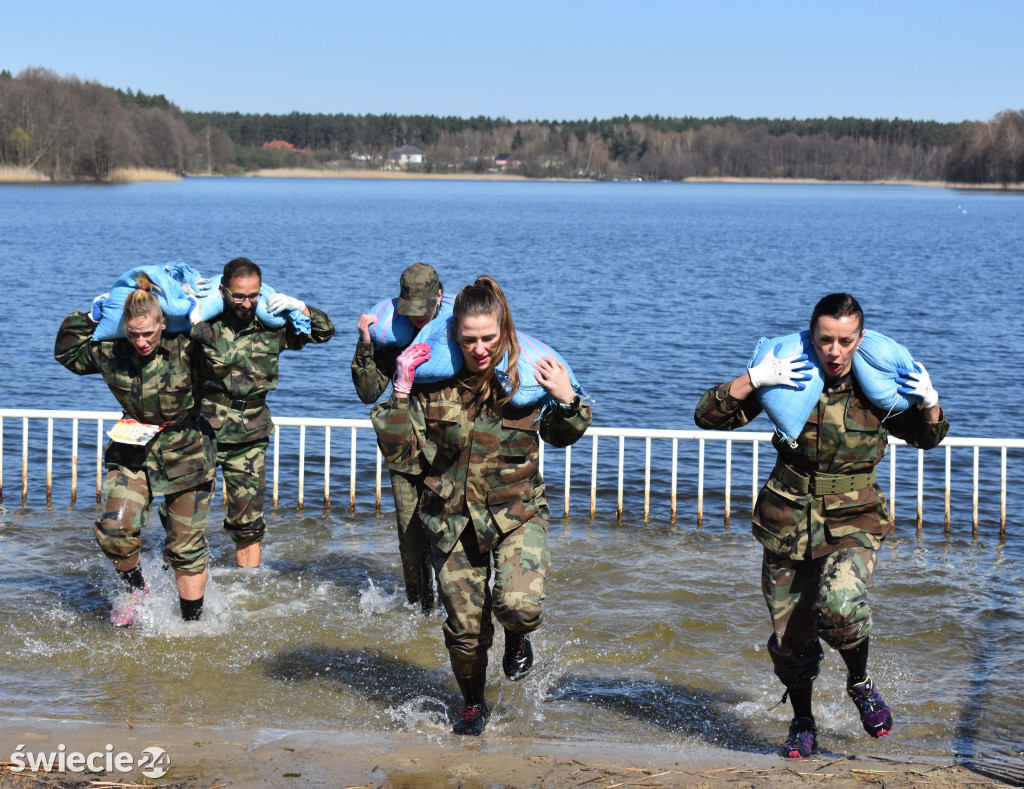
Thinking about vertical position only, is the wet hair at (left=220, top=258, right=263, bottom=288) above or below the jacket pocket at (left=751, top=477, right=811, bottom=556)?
above

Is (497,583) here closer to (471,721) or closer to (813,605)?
(471,721)

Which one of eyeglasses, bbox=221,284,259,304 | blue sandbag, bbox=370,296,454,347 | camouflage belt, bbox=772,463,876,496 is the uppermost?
eyeglasses, bbox=221,284,259,304

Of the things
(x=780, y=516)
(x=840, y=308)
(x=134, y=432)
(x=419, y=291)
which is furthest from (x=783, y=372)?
(x=134, y=432)

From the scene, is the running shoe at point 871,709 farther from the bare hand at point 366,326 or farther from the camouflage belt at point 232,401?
the camouflage belt at point 232,401

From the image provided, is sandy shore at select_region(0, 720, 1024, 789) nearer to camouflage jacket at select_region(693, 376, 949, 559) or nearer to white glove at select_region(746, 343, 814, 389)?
camouflage jacket at select_region(693, 376, 949, 559)

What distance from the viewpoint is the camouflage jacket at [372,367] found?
6.80 meters

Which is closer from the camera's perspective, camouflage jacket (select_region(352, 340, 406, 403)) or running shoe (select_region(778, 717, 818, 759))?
running shoe (select_region(778, 717, 818, 759))

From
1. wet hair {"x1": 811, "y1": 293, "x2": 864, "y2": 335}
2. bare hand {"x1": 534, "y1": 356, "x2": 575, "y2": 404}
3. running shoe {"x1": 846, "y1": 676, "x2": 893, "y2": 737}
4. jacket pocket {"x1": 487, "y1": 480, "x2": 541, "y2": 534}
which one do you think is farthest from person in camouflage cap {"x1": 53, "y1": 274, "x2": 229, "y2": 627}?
running shoe {"x1": 846, "y1": 676, "x2": 893, "y2": 737}

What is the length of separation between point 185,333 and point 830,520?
3.70m

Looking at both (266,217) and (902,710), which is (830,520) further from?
(266,217)

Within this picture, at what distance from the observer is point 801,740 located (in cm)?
528

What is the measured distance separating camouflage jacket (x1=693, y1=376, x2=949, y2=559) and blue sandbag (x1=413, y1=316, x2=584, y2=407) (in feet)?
2.43

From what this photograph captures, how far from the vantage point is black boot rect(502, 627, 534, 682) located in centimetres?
608

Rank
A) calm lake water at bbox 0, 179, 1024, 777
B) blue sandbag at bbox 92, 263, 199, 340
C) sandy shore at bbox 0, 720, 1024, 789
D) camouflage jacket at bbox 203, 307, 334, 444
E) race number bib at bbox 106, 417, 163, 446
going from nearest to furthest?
sandy shore at bbox 0, 720, 1024, 789, calm lake water at bbox 0, 179, 1024, 777, blue sandbag at bbox 92, 263, 199, 340, race number bib at bbox 106, 417, 163, 446, camouflage jacket at bbox 203, 307, 334, 444
